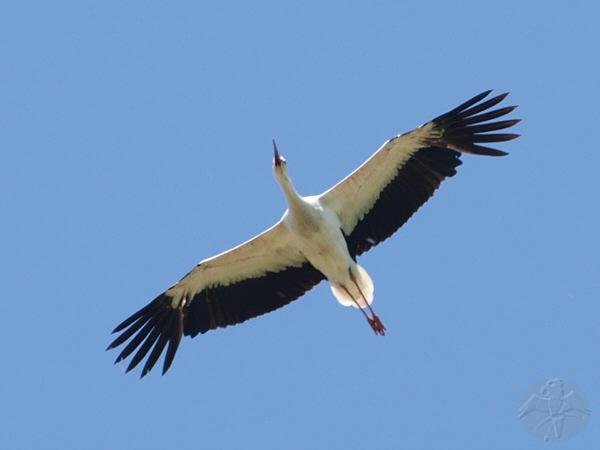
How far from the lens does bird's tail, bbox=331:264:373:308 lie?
44.0 ft

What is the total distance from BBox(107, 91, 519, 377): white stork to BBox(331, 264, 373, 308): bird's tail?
11 millimetres

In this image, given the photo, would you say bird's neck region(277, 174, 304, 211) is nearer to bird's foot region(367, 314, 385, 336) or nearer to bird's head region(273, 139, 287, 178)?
bird's head region(273, 139, 287, 178)

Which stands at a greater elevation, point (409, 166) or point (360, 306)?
point (409, 166)

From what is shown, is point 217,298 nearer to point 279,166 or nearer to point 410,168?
point 279,166

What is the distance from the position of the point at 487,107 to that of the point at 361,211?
187 centimetres

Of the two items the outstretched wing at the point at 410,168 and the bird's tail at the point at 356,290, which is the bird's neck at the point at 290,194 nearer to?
the outstretched wing at the point at 410,168

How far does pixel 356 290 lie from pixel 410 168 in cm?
153

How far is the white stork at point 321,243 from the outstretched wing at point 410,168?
11 millimetres

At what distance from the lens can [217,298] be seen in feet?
45.8

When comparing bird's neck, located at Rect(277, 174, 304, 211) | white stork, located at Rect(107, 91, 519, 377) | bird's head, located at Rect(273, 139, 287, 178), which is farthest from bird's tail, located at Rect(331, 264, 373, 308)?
bird's head, located at Rect(273, 139, 287, 178)

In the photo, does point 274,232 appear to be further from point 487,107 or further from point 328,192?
point 487,107

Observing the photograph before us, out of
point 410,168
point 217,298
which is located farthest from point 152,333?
point 410,168

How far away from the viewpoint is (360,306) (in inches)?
535

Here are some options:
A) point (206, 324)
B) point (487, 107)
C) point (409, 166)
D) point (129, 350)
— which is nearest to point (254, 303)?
point (206, 324)
